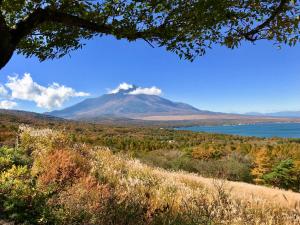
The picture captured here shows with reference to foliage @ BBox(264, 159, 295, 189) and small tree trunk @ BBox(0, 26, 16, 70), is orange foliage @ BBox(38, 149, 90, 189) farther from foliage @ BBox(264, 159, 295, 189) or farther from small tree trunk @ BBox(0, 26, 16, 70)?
foliage @ BBox(264, 159, 295, 189)

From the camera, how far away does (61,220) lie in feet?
20.2

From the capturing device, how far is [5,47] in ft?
19.9

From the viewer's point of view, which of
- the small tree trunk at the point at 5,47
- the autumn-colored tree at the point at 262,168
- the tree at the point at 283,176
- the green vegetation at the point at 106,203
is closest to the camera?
the small tree trunk at the point at 5,47

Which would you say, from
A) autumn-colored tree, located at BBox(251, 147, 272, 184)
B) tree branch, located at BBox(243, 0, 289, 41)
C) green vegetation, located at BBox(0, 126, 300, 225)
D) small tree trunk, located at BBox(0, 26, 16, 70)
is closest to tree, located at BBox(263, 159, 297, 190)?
autumn-colored tree, located at BBox(251, 147, 272, 184)

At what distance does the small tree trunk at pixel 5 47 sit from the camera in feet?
19.8

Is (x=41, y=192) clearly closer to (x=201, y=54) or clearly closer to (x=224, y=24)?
(x=201, y=54)

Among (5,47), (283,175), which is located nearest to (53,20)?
(5,47)

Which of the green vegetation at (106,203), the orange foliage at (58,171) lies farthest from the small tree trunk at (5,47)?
the orange foliage at (58,171)

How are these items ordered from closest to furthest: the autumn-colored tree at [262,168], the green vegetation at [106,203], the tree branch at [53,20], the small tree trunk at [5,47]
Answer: the small tree trunk at [5,47], the green vegetation at [106,203], the tree branch at [53,20], the autumn-colored tree at [262,168]

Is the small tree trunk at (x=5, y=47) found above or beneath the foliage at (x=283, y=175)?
above

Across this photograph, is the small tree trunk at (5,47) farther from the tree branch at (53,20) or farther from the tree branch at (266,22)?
the tree branch at (266,22)

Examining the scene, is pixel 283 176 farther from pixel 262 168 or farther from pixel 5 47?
pixel 5 47

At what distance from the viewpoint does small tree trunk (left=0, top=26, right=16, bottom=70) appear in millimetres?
6039

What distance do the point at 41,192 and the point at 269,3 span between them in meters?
5.37
